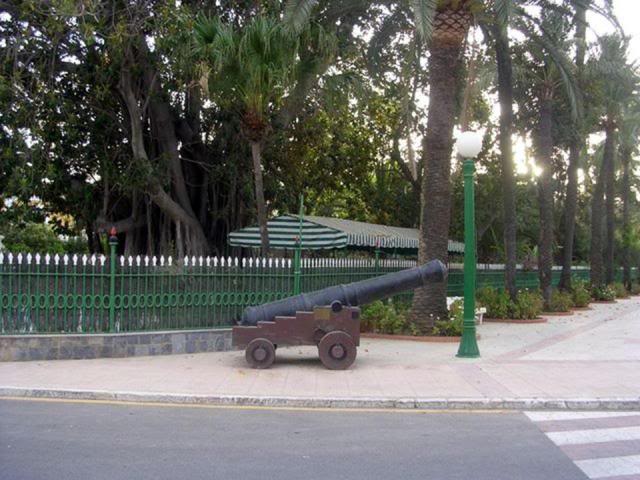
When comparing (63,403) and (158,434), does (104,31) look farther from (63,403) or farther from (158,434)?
(158,434)

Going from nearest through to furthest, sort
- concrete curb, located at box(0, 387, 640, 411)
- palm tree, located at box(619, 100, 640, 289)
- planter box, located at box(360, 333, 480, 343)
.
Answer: concrete curb, located at box(0, 387, 640, 411), planter box, located at box(360, 333, 480, 343), palm tree, located at box(619, 100, 640, 289)

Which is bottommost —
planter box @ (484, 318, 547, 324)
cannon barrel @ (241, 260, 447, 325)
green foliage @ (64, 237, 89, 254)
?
planter box @ (484, 318, 547, 324)

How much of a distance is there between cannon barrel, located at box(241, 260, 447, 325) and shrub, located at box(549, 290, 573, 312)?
13766mm

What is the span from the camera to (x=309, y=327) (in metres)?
11.0

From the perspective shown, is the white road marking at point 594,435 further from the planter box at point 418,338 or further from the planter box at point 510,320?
the planter box at point 510,320

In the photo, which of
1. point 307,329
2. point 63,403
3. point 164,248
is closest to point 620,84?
point 164,248

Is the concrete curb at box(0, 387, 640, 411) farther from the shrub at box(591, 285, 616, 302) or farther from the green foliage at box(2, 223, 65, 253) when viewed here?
the shrub at box(591, 285, 616, 302)

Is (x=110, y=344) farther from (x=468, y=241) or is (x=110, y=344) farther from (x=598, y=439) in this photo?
(x=598, y=439)

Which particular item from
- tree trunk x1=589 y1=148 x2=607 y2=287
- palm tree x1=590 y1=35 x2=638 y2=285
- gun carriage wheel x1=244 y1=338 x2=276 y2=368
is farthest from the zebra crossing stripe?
tree trunk x1=589 y1=148 x2=607 y2=287

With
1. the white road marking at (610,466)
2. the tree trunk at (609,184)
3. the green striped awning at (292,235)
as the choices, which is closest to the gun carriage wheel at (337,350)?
the white road marking at (610,466)

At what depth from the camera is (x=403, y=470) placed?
612 cm

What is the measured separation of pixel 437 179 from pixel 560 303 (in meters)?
11.1

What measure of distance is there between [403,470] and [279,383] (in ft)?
13.3

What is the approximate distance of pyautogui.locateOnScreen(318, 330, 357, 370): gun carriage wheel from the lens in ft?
35.8
